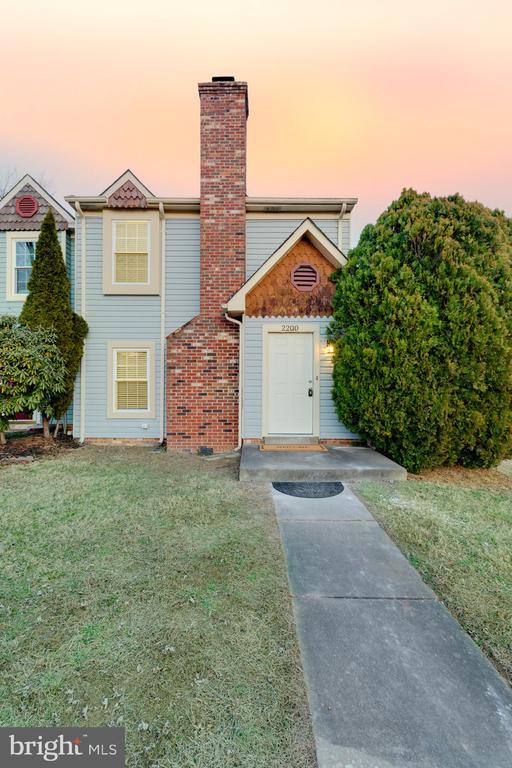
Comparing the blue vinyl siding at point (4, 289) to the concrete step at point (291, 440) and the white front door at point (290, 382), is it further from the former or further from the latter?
the concrete step at point (291, 440)

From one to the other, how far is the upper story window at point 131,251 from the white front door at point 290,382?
3.81 m

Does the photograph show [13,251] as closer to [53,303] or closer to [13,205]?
[13,205]

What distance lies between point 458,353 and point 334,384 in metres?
2.20

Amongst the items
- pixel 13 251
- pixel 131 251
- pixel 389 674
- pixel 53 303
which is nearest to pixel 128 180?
pixel 131 251

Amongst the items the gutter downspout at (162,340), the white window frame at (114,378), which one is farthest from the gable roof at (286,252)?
the white window frame at (114,378)

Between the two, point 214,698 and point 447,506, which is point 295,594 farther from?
point 447,506

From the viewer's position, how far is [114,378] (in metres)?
8.70

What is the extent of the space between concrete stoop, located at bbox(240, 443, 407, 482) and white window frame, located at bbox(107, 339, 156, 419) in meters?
3.49

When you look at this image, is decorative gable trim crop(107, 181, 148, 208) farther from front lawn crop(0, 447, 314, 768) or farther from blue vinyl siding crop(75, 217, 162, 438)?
front lawn crop(0, 447, 314, 768)

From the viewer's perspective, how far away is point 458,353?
565 centimetres

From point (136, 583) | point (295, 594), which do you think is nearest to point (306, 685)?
point (295, 594)

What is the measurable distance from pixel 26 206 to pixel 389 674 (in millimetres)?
11851

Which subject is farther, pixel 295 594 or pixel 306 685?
pixel 295 594

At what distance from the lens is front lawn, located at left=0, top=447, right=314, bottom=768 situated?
1.55m
